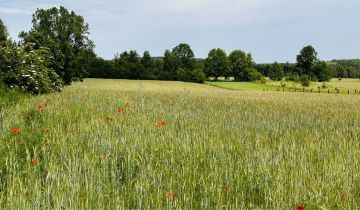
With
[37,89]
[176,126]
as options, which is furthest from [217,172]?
[37,89]

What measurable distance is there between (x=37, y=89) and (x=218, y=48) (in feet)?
398

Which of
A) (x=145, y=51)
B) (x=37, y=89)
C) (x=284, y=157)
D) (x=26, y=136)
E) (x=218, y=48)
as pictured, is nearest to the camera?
(x=284, y=157)

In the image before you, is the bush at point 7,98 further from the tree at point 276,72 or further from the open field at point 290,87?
the tree at point 276,72

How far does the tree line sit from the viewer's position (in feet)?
77.2

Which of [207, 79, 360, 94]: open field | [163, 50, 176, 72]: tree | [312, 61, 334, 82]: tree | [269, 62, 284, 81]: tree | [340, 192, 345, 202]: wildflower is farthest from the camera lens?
[269, 62, 284, 81]: tree

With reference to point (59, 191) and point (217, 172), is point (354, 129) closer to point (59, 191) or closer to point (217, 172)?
point (217, 172)

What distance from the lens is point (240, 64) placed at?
5364 inches

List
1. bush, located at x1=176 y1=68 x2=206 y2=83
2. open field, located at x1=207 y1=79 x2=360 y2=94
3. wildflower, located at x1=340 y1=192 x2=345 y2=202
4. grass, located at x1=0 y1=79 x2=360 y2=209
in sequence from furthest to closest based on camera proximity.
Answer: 1. bush, located at x1=176 y1=68 x2=206 y2=83
2. open field, located at x1=207 y1=79 x2=360 y2=94
3. wildflower, located at x1=340 y1=192 x2=345 y2=202
4. grass, located at x1=0 y1=79 x2=360 y2=209

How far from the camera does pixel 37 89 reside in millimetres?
23078

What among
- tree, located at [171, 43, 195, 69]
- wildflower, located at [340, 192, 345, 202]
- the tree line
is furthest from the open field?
wildflower, located at [340, 192, 345, 202]

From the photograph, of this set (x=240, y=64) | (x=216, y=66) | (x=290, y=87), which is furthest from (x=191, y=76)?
(x=290, y=87)

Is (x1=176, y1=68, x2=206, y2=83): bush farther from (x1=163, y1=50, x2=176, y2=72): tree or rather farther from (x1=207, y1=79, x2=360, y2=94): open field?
(x1=207, y1=79, x2=360, y2=94): open field

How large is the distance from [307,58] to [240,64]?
80.4 feet

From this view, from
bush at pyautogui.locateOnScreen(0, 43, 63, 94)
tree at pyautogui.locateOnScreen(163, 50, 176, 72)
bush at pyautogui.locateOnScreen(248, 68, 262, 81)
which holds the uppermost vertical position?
tree at pyautogui.locateOnScreen(163, 50, 176, 72)
